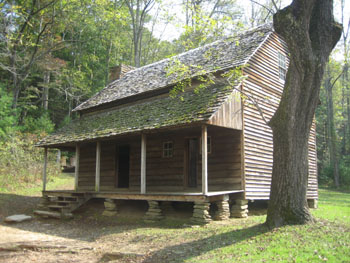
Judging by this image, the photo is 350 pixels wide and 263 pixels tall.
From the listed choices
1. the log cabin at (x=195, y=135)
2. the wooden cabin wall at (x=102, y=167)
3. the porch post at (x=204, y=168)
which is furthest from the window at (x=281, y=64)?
the wooden cabin wall at (x=102, y=167)

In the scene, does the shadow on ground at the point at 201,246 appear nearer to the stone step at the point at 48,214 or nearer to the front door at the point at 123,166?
the stone step at the point at 48,214

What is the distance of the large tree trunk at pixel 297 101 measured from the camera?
28.5 feet

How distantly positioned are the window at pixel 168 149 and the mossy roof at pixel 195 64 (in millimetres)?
2579

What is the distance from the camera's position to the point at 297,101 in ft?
29.9

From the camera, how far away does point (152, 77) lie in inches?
698

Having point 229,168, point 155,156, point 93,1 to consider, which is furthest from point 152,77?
point 93,1

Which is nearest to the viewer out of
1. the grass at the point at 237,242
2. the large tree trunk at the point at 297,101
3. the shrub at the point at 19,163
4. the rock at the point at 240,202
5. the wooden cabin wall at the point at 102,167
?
the grass at the point at 237,242

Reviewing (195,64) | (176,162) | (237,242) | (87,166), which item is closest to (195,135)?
(176,162)

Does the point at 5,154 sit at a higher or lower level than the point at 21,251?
higher

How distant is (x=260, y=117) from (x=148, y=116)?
4767mm

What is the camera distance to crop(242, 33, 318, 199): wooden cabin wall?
1294 cm

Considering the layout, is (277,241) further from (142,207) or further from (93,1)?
(93,1)

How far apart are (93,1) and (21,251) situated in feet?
69.5

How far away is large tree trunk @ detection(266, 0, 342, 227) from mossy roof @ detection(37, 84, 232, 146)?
245 centimetres
